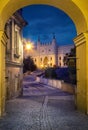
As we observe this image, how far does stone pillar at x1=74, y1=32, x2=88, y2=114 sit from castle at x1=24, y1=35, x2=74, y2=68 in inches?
3510

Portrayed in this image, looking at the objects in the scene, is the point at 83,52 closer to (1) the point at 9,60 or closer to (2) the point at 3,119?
(2) the point at 3,119

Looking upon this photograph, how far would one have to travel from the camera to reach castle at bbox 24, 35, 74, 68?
105750 mm

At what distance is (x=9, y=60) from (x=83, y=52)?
804cm

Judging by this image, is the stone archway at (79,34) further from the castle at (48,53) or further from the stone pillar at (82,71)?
the castle at (48,53)

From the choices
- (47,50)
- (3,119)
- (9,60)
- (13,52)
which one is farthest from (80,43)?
(47,50)

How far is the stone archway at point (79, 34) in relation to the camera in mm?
11641

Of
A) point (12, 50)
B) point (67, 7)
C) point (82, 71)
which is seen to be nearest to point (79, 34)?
point (67, 7)

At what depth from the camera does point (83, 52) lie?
12.5 metres

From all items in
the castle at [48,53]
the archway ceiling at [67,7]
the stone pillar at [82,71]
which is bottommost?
the stone pillar at [82,71]

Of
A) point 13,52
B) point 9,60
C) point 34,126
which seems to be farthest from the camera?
point 13,52

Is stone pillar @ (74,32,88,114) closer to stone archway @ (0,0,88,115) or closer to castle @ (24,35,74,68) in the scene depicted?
stone archway @ (0,0,88,115)

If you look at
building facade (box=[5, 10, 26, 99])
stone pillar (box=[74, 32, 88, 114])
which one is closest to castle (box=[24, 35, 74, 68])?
building facade (box=[5, 10, 26, 99])

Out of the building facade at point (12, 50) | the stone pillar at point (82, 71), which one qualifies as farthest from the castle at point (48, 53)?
the stone pillar at point (82, 71)

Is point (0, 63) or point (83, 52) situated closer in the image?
point (0, 63)
